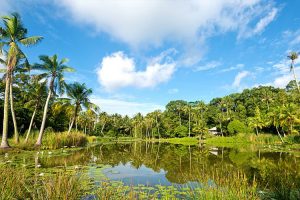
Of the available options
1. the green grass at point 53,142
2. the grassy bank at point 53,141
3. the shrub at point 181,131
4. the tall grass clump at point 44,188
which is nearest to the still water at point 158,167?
the tall grass clump at point 44,188

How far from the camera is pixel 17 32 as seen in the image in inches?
771

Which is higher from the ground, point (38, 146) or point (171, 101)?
point (171, 101)

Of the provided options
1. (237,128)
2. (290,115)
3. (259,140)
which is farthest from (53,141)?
(237,128)

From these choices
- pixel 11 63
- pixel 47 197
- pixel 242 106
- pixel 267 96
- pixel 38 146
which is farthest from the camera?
pixel 242 106

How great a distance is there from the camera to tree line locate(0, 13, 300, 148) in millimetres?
20203

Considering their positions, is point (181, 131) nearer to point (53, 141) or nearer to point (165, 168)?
point (53, 141)

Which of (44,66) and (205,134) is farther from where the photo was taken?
(205,134)

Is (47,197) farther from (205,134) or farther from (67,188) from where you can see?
(205,134)

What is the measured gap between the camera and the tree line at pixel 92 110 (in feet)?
66.3

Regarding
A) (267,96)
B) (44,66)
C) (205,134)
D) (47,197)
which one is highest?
(267,96)

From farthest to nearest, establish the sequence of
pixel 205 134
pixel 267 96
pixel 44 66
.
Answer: pixel 267 96
pixel 205 134
pixel 44 66

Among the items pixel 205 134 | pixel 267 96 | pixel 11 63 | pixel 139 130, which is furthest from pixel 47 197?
pixel 139 130

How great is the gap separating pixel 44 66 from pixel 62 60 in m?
1.84

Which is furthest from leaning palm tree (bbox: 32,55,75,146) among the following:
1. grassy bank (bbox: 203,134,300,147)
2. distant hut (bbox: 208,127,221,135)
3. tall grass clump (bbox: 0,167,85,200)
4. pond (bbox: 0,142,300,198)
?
distant hut (bbox: 208,127,221,135)
